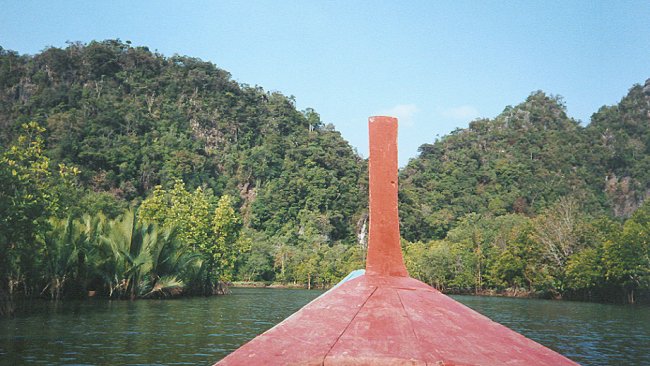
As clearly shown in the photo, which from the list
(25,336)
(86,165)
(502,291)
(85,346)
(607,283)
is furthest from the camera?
(86,165)

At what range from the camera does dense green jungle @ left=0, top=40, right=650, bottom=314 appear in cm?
4475

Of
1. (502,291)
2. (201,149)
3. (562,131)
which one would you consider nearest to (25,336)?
(502,291)

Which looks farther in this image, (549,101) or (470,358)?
(549,101)

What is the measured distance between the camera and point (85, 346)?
46.3 ft

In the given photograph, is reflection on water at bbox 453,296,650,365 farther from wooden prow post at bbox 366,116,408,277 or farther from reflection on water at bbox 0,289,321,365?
wooden prow post at bbox 366,116,408,277

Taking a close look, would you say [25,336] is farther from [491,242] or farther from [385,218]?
[491,242]

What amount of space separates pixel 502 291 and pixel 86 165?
57535 mm

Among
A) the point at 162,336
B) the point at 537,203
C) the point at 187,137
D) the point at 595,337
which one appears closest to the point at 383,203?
the point at 162,336

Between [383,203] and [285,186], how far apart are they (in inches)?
3945

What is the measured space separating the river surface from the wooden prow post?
1078 centimetres

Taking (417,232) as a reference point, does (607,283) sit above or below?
below

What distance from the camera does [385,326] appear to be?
2.04 meters

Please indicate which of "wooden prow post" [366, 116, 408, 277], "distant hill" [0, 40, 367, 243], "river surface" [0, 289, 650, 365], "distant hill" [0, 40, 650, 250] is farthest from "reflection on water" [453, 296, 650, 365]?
"distant hill" [0, 40, 367, 243]

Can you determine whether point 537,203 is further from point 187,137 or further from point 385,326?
point 385,326
